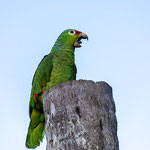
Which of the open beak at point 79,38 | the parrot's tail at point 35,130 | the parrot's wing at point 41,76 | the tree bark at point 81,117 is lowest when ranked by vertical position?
the tree bark at point 81,117

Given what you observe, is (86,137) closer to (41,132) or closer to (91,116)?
(91,116)

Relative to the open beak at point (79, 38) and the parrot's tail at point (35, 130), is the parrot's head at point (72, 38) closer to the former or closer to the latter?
the open beak at point (79, 38)

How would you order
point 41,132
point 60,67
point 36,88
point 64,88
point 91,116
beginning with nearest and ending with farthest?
1. point 91,116
2. point 64,88
3. point 41,132
4. point 36,88
5. point 60,67

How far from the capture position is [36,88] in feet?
14.4

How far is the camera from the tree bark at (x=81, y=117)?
2.13 metres

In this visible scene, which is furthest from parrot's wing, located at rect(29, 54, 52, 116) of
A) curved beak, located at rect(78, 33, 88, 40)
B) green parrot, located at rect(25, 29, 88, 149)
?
curved beak, located at rect(78, 33, 88, 40)

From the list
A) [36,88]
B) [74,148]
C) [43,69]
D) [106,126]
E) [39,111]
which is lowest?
[74,148]

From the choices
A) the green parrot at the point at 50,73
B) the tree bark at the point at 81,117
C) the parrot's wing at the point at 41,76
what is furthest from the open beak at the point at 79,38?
the tree bark at the point at 81,117

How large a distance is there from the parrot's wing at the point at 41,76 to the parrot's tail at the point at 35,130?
0.22m

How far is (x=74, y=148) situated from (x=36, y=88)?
95.2 inches

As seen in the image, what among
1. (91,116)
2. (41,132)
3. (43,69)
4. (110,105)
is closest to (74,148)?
(91,116)

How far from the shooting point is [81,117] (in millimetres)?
2215

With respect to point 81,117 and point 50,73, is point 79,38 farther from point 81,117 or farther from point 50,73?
point 81,117

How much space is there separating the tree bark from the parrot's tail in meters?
1.57
